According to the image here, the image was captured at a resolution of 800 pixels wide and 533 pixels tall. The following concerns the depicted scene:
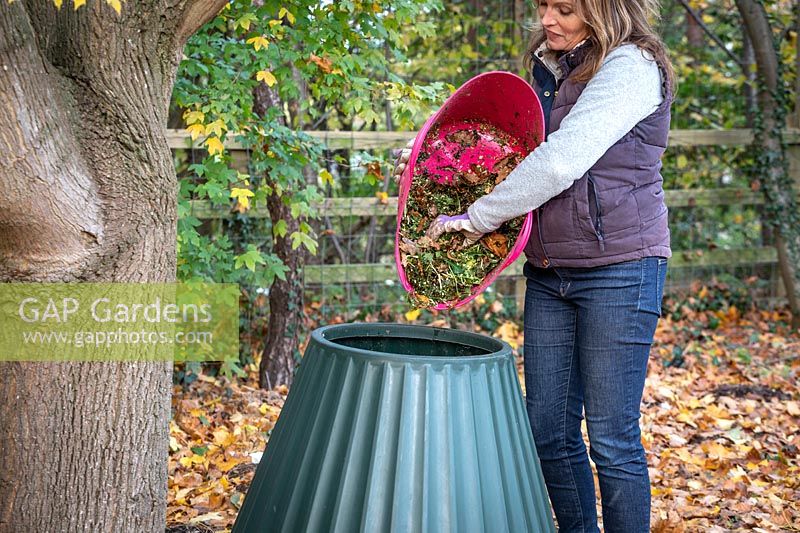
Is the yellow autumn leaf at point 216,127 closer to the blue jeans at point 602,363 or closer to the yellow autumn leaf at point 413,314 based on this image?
the yellow autumn leaf at point 413,314

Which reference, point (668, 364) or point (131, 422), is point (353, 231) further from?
point (131, 422)

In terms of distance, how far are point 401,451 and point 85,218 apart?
1123 millimetres

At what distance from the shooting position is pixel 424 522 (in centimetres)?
159

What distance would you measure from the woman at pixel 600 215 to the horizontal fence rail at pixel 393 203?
2.24 metres

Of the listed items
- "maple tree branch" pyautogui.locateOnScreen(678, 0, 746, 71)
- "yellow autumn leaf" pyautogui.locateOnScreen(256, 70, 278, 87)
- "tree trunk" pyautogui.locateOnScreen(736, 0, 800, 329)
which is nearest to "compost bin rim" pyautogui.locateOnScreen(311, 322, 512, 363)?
"yellow autumn leaf" pyautogui.locateOnScreen(256, 70, 278, 87)

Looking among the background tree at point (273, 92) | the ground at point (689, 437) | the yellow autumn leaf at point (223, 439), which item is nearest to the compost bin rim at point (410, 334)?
the ground at point (689, 437)

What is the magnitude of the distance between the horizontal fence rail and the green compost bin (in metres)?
2.54

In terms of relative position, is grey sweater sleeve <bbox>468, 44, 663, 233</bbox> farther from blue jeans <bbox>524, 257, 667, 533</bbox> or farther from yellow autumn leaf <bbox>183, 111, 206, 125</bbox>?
yellow autumn leaf <bbox>183, 111, 206, 125</bbox>

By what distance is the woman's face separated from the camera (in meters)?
2.19

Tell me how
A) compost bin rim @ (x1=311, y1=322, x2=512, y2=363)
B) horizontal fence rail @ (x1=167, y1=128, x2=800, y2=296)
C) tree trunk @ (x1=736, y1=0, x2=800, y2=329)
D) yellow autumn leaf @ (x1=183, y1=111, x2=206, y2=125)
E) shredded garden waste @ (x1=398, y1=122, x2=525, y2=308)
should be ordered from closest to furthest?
compost bin rim @ (x1=311, y1=322, x2=512, y2=363) → shredded garden waste @ (x1=398, y1=122, x2=525, y2=308) → yellow autumn leaf @ (x1=183, y1=111, x2=206, y2=125) → horizontal fence rail @ (x1=167, y1=128, x2=800, y2=296) → tree trunk @ (x1=736, y1=0, x2=800, y2=329)

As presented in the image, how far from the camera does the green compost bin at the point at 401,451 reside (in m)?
1.61

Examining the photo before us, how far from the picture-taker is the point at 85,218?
2.16 metres

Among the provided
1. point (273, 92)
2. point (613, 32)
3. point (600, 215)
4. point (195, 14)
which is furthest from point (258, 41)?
point (600, 215)

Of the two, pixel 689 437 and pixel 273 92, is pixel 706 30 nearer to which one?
pixel 689 437
